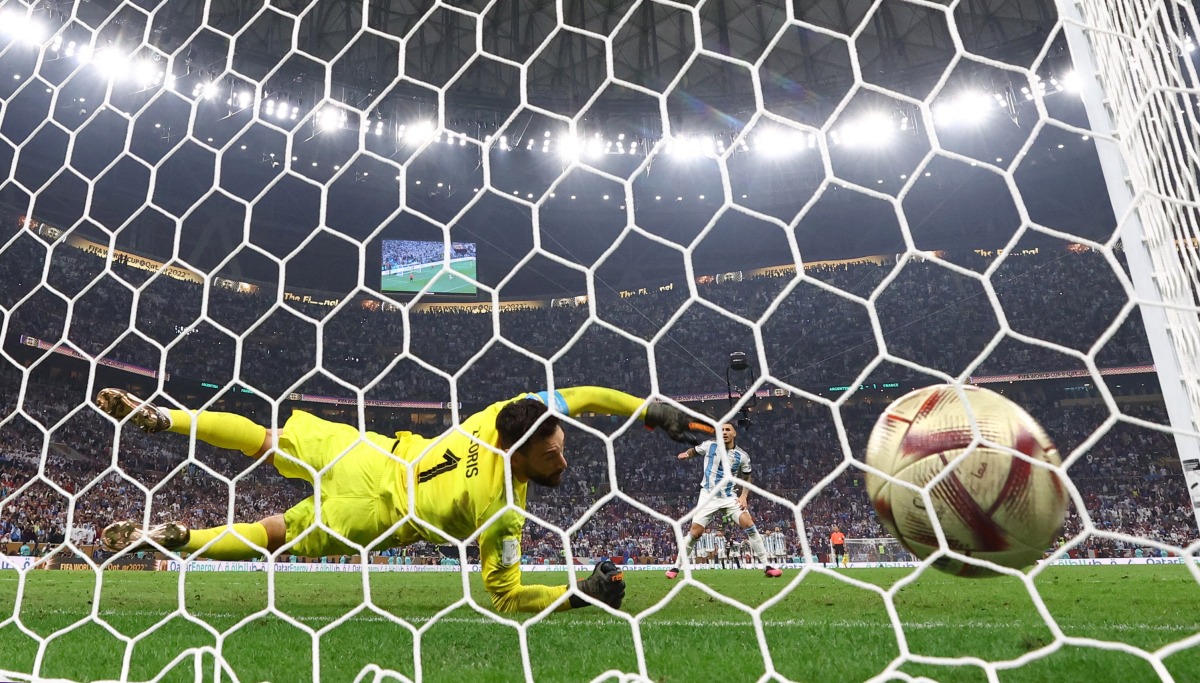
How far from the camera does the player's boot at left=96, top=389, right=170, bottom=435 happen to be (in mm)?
2768

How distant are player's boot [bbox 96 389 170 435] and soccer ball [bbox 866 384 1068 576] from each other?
8.50 feet

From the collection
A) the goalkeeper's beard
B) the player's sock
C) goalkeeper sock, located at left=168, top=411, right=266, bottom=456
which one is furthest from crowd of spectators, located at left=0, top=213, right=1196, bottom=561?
the goalkeeper's beard

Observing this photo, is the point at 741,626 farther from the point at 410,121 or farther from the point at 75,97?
the point at 75,97

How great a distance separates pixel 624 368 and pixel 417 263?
7364 millimetres

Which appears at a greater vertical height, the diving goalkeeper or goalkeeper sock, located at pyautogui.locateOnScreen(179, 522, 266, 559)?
the diving goalkeeper

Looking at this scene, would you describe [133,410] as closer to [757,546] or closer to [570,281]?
[757,546]

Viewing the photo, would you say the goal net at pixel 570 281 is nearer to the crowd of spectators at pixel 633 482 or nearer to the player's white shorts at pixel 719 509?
the crowd of spectators at pixel 633 482

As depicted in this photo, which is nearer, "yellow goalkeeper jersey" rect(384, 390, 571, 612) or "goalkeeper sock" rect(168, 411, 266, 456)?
"yellow goalkeeper jersey" rect(384, 390, 571, 612)

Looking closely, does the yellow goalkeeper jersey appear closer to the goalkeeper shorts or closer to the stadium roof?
the goalkeeper shorts

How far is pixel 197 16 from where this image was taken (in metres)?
13.3

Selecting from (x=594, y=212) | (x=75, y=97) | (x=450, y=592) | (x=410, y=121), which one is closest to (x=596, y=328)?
(x=594, y=212)

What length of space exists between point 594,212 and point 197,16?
12.2m

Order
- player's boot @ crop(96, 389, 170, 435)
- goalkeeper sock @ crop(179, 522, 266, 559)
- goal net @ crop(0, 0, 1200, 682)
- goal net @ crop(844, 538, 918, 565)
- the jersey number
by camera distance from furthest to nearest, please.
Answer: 1. goal net @ crop(844, 538, 918, 565)
2. goal net @ crop(0, 0, 1200, 682)
3. goalkeeper sock @ crop(179, 522, 266, 559)
4. the jersey number
5. player's boot @ crop(96, 389, 170, 435)

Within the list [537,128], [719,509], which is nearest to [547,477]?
[719,509]
